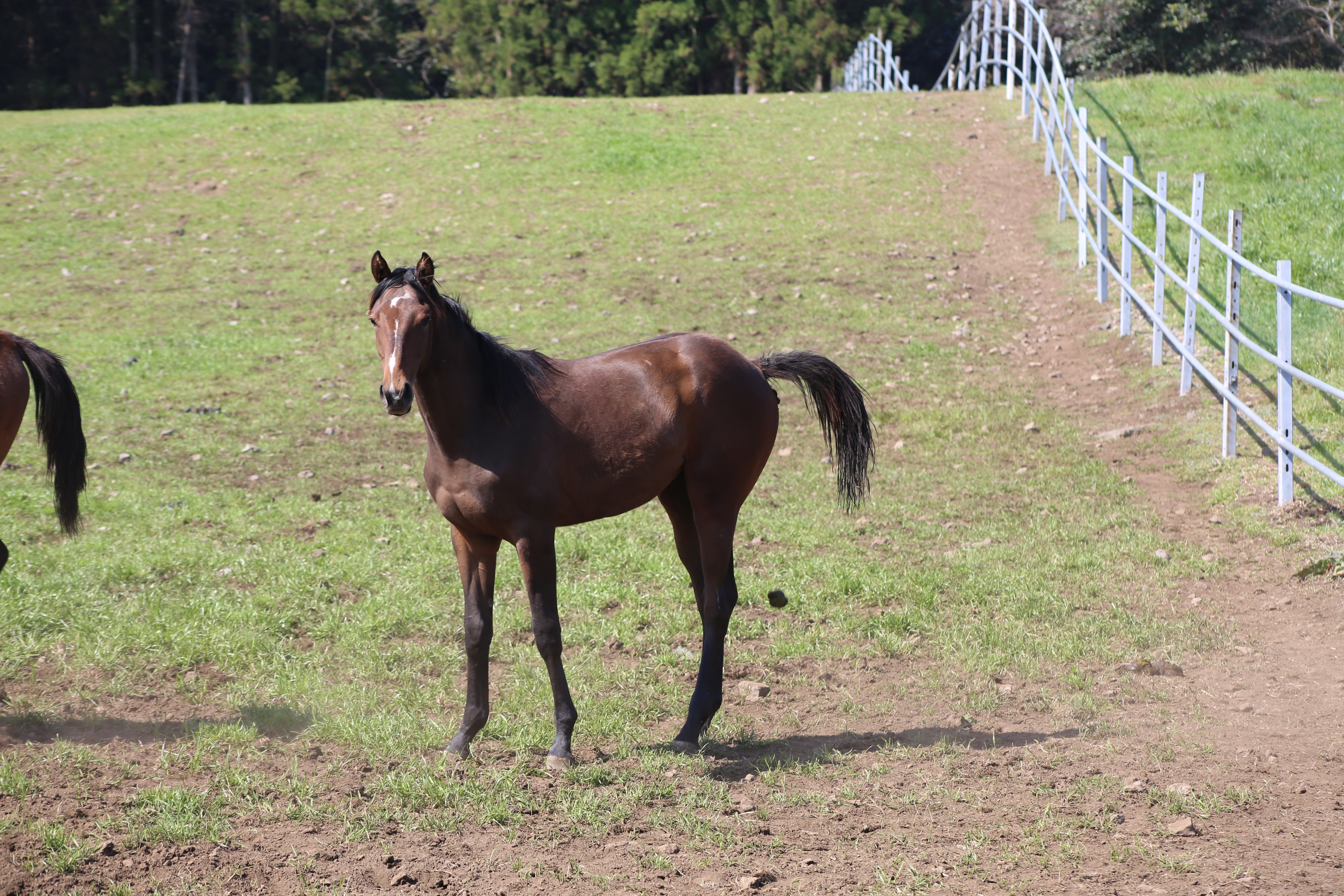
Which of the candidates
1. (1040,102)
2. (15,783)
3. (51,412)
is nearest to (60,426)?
(51,412)

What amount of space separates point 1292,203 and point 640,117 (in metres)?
11.9

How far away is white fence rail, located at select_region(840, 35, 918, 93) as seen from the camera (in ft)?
85.0

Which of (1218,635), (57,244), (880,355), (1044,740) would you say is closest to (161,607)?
(1044,740)

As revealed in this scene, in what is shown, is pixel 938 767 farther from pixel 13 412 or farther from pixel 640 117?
pixel 640 117

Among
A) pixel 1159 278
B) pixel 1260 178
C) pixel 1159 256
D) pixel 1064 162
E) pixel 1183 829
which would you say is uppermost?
pixel 1064 162

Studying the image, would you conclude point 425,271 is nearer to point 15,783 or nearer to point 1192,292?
point 15,783

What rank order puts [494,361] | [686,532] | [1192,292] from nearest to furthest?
[494,361] → [686,532] → [1192,292]

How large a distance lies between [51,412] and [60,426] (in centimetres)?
9

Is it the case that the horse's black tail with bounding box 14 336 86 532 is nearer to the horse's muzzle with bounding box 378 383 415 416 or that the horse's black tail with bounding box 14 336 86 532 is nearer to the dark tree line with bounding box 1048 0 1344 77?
the horse's muzzle with bounding box 378 383 415 416

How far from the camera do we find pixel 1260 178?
14.8 m

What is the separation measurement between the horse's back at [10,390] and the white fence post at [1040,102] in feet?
48.4

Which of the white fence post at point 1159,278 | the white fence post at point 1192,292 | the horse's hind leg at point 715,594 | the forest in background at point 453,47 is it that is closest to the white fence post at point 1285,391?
the white fence post at point 1192,292

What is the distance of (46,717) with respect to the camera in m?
5.25

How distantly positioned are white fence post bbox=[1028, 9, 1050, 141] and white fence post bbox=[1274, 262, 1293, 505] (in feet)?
32.8
